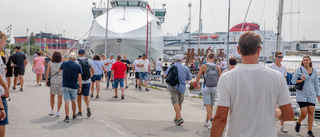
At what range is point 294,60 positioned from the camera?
2020 cm

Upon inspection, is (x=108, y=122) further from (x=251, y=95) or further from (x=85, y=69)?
(x=251, y=95)

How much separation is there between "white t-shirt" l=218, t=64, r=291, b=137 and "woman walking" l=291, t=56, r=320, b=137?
479 centimetres

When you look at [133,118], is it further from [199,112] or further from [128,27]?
[128,27]

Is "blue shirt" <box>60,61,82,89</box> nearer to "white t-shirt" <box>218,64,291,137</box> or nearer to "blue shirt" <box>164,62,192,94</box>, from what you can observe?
"blue shirt" <box>164,62,192,94</box>

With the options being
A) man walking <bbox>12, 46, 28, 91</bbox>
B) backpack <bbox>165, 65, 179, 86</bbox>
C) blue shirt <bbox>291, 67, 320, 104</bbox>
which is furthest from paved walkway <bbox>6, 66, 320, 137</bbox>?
man walking <bbox>12, 46, 28, 91</bbox>

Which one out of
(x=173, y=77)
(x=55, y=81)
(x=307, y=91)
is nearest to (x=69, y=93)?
(x=55, y=81)

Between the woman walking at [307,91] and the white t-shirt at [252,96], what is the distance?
4.79 meters

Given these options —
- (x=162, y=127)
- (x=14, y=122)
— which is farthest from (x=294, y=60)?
(x=14, y=122)

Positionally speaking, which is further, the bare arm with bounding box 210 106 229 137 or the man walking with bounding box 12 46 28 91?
the man walking with bounding box 12 46 28 91

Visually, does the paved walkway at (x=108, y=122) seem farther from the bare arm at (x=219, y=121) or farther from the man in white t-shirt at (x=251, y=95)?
the man in white t-shirt at (x=251, y=95)

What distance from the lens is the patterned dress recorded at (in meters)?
8.36

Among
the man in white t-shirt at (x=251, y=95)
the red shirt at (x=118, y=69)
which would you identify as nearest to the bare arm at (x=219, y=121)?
the man in white t-shirt at (x=251, y=95)

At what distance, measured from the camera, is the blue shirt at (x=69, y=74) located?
784 centimetres

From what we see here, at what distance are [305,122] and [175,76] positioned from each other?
3.68 metres
